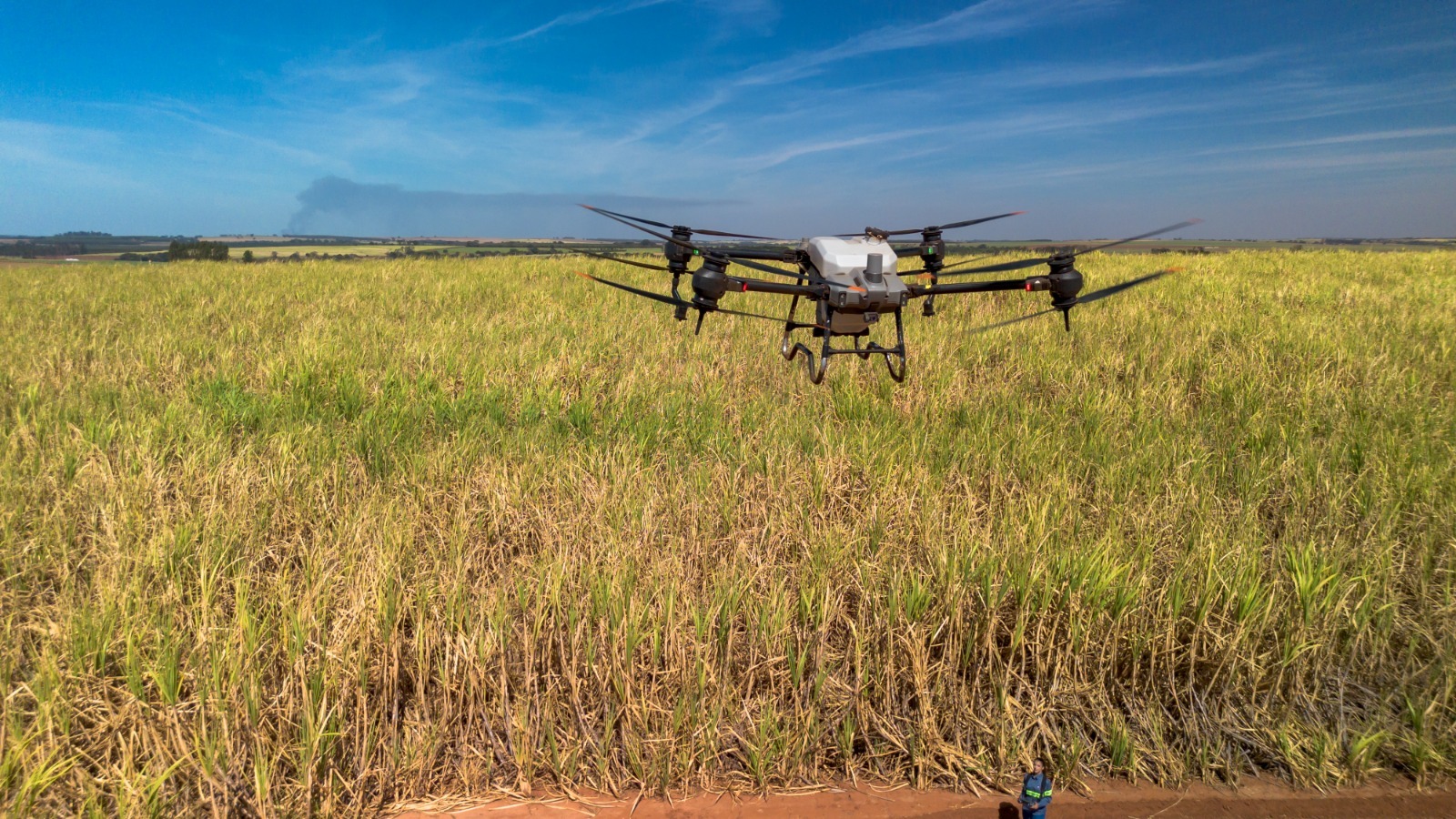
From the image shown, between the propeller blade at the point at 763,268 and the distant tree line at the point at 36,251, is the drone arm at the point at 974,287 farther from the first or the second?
the distant tree line at the point at 36,251

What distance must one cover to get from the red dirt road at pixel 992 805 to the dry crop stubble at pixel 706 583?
0.08m

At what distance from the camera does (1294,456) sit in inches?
201

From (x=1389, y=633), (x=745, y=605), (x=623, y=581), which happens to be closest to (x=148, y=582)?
(x=623, y=581)

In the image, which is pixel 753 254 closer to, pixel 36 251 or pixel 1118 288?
pixel 1118 288

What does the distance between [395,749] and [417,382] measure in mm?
4598

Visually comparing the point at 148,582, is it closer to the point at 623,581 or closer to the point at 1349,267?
the point at 623,581

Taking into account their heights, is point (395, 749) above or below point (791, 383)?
below

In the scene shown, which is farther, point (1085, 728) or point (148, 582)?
point (148, 582)

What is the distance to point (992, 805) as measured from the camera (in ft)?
9.05

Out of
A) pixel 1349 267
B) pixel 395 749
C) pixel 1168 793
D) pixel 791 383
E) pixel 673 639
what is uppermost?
pixel 1349 267

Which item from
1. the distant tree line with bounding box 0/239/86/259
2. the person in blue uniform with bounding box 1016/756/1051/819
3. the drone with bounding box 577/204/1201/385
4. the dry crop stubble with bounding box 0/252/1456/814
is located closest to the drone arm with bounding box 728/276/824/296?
the drone with bounding box 577/204/1201/385

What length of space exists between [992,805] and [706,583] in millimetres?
1589

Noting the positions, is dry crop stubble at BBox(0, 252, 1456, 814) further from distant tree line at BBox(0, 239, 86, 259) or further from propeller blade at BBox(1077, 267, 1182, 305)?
distant tree line at BBox(0, 239, 86, 259)

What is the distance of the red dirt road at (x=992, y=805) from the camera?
8.90ft
